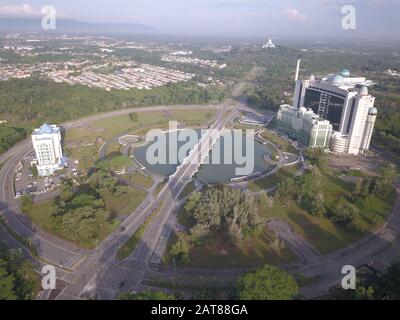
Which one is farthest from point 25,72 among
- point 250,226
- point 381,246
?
point 381,246

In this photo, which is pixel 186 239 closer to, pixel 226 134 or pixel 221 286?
pixel 221 286

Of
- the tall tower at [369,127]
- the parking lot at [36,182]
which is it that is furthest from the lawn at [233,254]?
the tall tower at [369,127]

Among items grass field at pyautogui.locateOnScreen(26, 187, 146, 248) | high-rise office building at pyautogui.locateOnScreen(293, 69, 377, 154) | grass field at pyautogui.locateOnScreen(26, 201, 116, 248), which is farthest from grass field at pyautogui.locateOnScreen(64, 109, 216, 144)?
high-rise office building at pyautogui.locateOnScreen(293, 69, 377, 154)

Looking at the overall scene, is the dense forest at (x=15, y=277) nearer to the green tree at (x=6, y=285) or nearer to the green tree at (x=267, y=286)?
the green tree at (x=6, y=285)

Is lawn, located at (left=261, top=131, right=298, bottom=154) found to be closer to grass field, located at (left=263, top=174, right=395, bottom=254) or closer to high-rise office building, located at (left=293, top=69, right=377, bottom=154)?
high-rise office building, located at (left=293, top=69, right=377, bottom=154)

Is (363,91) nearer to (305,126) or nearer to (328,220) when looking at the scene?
(305,126)

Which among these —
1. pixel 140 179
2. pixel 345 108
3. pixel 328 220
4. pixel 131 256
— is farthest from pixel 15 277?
pixel 345 108
